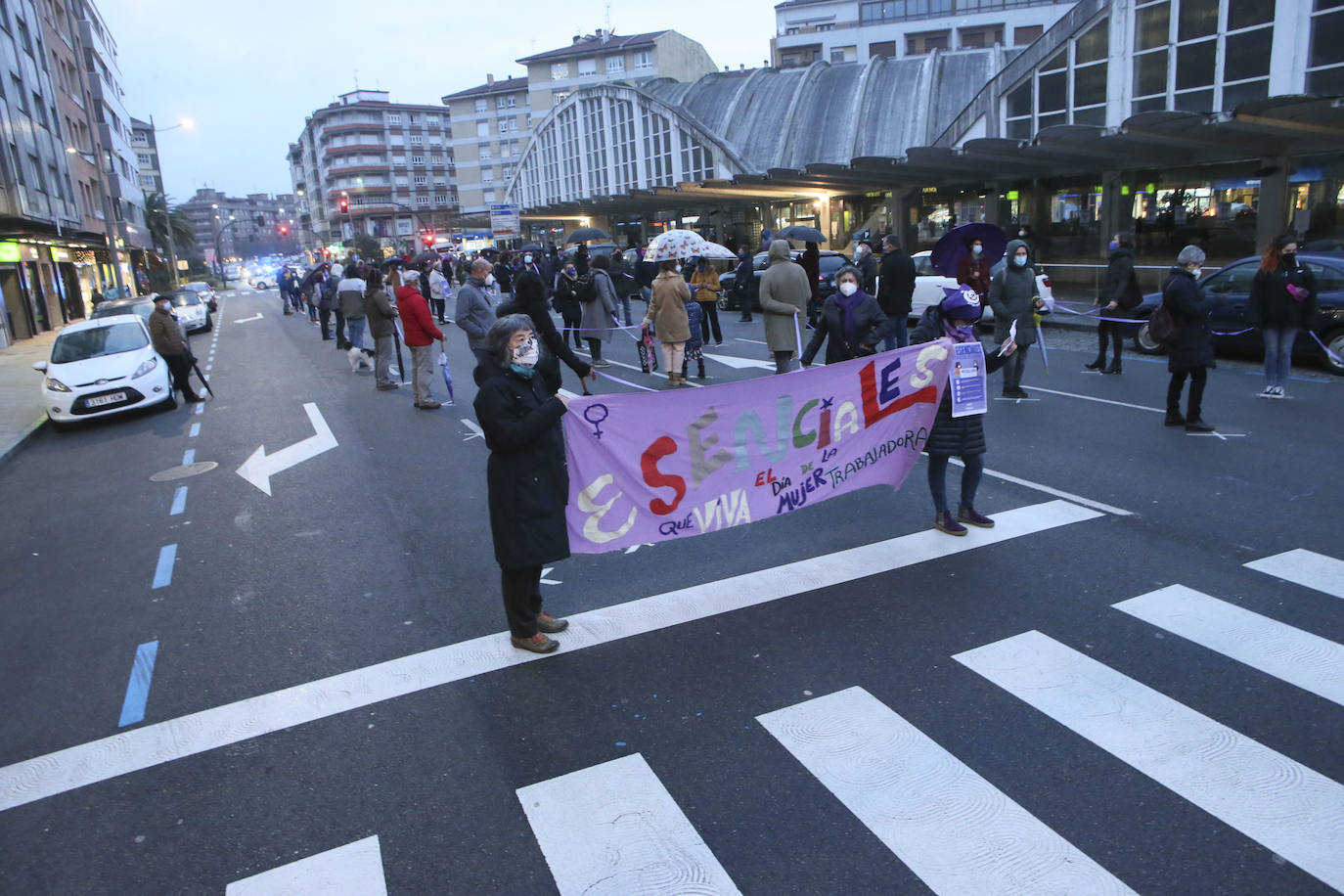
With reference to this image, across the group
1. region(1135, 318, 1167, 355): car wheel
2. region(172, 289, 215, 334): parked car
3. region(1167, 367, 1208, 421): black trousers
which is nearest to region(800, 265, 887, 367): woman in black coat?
region(1167, 367, 1208, 421): black trousers

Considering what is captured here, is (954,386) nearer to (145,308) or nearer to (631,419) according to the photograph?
(631,419)

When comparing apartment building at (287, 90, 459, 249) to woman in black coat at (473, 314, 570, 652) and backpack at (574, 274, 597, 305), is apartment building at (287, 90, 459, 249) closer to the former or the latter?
backpack at (574, 274, 597, 305)

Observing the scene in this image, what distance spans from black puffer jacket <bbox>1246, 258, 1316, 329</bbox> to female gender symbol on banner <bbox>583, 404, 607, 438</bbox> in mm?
8642

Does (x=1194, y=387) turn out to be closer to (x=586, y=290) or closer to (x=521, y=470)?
(x=521, y=470)

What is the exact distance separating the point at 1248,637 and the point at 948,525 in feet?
6.94

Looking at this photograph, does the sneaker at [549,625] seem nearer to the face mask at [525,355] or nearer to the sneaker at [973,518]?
the face mask at [525,355]

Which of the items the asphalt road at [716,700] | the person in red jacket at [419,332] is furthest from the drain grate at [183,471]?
the person in red jacket at [419,332]

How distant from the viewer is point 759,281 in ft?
68.9

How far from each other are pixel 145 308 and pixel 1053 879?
88.0ft

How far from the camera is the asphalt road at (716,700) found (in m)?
3.42

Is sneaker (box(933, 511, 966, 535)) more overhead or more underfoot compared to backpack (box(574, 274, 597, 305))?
more underfoot

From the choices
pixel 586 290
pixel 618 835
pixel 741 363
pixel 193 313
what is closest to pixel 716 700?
pixel 618 835

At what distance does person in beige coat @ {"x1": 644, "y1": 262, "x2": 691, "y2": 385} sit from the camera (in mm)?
12477

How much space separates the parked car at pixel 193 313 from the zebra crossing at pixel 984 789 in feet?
97.0
